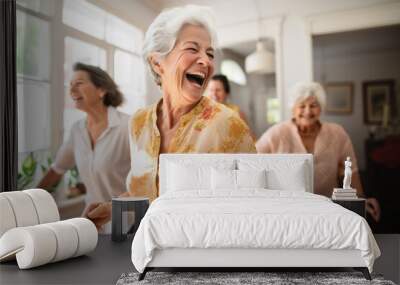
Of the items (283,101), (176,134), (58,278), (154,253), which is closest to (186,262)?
(154,253)

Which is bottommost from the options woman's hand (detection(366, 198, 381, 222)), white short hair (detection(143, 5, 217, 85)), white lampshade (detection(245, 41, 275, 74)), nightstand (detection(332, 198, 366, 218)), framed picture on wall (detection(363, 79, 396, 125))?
woman's hand (detection(366, 198, 381, 222))

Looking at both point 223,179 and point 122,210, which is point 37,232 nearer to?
point 122,210

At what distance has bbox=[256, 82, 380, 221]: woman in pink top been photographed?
17.3 feet

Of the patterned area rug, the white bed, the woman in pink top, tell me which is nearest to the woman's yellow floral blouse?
the woman in pink top

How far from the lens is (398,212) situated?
532cm

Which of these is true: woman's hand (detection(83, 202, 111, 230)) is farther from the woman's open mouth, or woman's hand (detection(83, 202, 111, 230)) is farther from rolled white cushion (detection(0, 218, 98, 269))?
the woman's open mouth

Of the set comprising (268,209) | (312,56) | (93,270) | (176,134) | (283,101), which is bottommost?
(93,270)

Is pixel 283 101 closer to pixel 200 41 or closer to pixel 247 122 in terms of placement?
pixel 247 122

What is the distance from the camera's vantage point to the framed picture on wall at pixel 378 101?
517cm

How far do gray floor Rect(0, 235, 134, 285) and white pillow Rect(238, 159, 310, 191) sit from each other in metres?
1.47

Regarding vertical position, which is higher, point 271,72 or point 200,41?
point 200,41

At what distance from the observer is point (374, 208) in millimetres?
5332

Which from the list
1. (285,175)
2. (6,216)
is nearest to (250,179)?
(285,175)

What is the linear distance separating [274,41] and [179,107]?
3.89 ft
